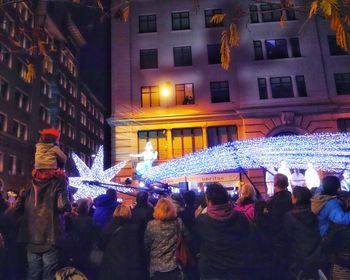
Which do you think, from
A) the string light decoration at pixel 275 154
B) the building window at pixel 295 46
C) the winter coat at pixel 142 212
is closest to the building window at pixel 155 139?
the string light decoration at pixel 275 154

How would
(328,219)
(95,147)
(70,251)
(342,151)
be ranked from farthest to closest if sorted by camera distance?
(95,147) < (342,151) < (70,251) < (328,219)

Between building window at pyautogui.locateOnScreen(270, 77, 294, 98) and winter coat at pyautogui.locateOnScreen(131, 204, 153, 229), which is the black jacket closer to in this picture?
winter coat at pyautogui.locateOnScreen(131, 204, 153, 229)

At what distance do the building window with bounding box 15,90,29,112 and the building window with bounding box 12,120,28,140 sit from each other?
2.07 m

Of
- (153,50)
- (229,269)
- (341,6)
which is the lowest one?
(229,269)

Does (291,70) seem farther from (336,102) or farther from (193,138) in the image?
(193,138)

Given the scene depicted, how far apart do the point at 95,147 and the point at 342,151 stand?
2512 inches

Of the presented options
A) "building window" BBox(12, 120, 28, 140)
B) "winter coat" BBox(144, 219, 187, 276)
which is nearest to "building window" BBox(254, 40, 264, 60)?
"winter coat" BBox(144, 219, 187, 276)

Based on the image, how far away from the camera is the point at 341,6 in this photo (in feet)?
11.3

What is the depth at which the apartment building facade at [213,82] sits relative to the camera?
2395 cm

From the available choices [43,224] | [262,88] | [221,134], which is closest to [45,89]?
[221,134]

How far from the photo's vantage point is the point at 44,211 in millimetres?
4133

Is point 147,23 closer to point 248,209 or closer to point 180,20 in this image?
point 180,20

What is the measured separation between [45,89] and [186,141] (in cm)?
3073

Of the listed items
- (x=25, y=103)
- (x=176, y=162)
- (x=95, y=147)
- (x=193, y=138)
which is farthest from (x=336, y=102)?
(x=95, y=147)
